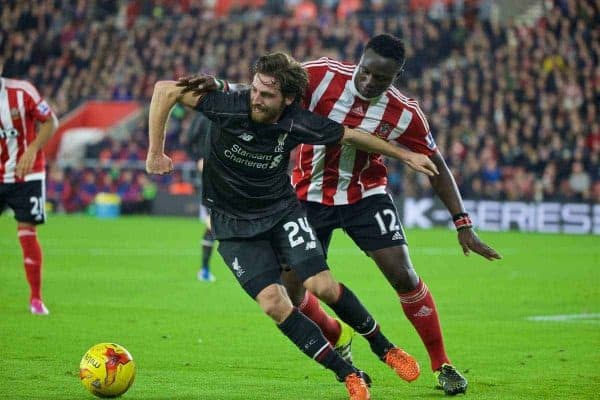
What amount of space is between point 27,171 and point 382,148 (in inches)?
192

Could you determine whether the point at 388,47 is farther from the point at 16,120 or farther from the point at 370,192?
the point at 16,120

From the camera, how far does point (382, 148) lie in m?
6.73

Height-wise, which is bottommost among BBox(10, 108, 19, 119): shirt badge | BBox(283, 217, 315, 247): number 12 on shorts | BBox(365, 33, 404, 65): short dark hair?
BBox(10, 108, 19, 119): shirt badge

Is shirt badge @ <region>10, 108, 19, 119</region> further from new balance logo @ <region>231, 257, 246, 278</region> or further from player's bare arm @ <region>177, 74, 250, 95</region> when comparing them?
new balance logo @ <region>231, 257, 246, 278</region>

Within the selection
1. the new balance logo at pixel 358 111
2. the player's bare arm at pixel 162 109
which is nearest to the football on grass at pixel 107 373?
the player's bare arm at pixel 162 109

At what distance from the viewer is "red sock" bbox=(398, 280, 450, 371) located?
742 centimetres

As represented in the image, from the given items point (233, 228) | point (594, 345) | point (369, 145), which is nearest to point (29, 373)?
point (233, 228)

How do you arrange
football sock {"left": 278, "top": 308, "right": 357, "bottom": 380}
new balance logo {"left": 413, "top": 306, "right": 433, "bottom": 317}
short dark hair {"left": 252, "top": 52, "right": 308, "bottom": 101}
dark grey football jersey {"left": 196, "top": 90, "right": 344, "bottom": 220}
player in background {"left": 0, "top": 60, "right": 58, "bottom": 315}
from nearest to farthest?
football sock {"left": 278, "top": 308, "right": 357, "bottom": 380}
short dark hair {"left": 252, "top": 52, "right": 308, "bottom": 101}
dark grey football jersey {"left": 196, "top": 90, "right": 344, "bottom": 220}
new balance logo {"left": 413, "top": 306, "right": 433, "bottom": 317}
player in background {"left": 0, "top": 60, "right": 58, "bottom": 315}

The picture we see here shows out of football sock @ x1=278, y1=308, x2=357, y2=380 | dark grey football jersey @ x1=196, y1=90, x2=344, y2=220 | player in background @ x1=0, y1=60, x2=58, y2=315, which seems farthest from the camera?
player in background @ x1=0, y1=60, x2=58, y2=315

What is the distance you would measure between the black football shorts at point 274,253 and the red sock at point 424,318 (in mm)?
899

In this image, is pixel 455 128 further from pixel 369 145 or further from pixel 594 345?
pixel 369 145

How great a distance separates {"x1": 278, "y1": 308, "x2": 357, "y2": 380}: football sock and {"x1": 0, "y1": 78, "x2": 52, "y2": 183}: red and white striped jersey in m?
5.01

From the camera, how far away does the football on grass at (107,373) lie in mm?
6551

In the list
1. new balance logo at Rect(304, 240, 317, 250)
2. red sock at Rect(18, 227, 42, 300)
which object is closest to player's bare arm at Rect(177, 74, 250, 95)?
new balance logo at Rect(304, 240, 317, 250)
